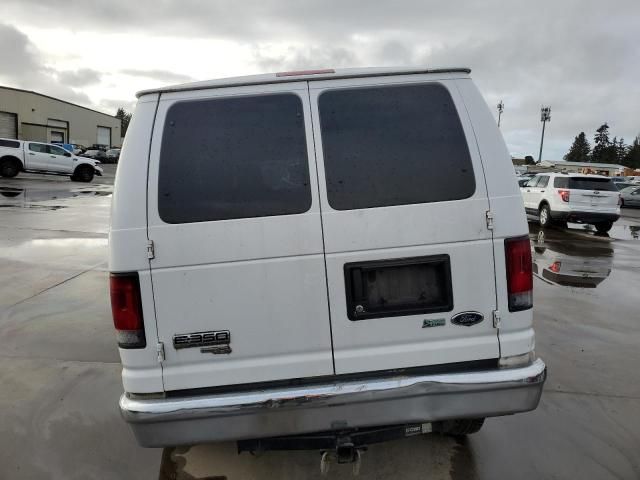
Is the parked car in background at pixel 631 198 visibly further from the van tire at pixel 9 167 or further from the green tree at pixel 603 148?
the green tree at pixel 603 148

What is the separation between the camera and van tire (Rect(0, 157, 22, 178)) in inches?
999

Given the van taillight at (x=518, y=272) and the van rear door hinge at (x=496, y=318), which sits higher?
the van taillight at (x=518, y=272)

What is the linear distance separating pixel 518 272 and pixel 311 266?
1035mm

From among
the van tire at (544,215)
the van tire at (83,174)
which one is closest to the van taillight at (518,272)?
the van tire at (544,215)

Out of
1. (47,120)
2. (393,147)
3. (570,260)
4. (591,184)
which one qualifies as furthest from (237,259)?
(47,120)

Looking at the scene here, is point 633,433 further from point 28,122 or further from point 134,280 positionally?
point 28,122

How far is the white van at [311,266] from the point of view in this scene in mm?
2348

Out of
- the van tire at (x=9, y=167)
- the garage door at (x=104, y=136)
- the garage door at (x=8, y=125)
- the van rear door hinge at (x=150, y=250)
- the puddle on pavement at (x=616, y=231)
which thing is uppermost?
the garage door at (x=104, y=136)

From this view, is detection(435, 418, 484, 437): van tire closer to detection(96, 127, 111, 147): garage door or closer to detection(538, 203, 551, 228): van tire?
detection(538, 203, 551, 228): van tire

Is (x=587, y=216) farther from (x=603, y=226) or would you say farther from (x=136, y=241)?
(x=136, y=241)

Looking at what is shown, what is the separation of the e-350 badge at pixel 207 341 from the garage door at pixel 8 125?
193 feet

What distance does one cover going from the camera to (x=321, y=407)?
2.33 m

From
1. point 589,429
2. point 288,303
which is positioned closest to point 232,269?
point 288,303

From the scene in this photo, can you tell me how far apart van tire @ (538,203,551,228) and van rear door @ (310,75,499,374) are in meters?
14.1
